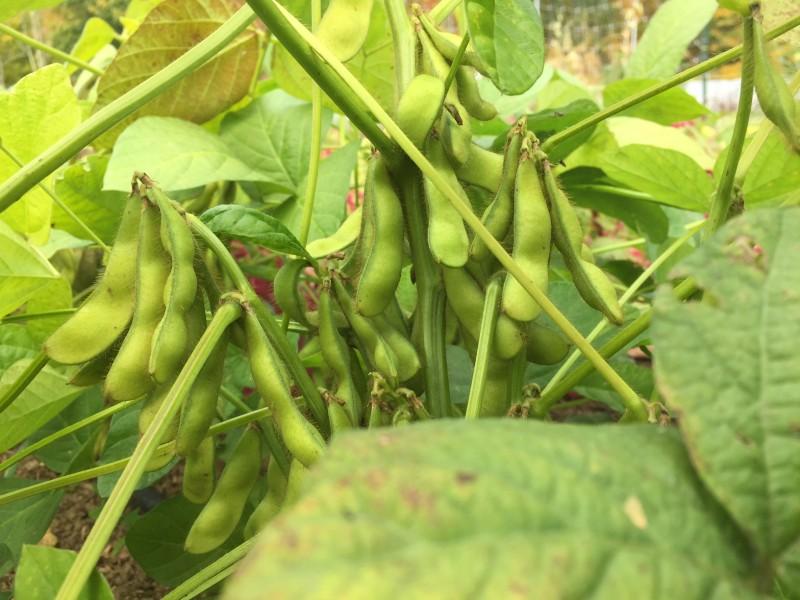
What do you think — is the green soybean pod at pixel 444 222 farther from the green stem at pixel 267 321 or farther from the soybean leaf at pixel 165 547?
the soybean leaf at pixel 165 547

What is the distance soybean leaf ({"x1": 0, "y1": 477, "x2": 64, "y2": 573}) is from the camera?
832 millimetres

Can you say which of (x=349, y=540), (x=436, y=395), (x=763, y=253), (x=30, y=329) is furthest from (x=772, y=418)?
(x=30, y=329)

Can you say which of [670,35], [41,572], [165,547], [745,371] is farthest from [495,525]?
[670,35]

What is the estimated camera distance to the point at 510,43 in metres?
0.60

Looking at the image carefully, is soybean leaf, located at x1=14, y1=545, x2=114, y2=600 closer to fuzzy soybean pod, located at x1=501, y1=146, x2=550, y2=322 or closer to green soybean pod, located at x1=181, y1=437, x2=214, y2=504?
green soybean pod, located at x1=181, y1=437, x2=214, y2=504

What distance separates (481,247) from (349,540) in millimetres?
340

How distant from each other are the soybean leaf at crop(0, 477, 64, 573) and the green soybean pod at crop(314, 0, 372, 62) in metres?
0.54

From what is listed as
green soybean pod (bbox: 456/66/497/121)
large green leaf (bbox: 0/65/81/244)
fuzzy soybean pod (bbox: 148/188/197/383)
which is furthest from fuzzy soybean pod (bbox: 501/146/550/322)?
large green leaf (bbox: 0/65/81/244)

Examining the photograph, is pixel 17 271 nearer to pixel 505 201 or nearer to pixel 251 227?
pixel 251 227

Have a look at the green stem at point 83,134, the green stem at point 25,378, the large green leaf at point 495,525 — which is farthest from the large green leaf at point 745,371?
the green stem at point 25,378

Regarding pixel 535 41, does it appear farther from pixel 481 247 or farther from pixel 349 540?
pixel 349 540

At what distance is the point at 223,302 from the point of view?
54cm

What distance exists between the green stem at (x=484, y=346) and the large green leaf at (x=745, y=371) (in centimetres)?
18

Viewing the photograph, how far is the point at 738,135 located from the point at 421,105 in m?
0.21
